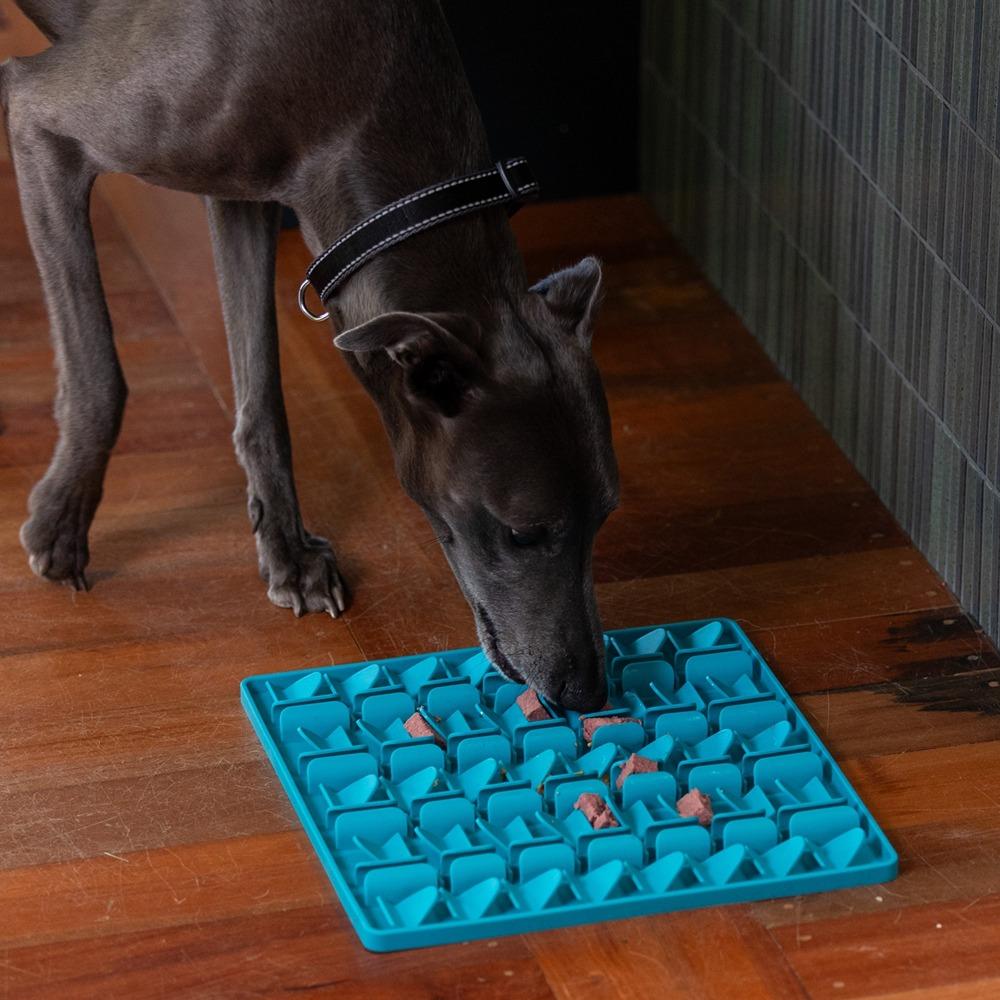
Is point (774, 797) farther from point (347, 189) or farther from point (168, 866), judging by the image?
point (347, 189)

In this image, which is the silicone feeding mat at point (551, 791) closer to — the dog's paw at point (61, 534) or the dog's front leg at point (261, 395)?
the dog's front leg at point (261, 395)

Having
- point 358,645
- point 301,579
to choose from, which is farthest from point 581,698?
point 301,579

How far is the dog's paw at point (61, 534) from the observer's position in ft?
8.96

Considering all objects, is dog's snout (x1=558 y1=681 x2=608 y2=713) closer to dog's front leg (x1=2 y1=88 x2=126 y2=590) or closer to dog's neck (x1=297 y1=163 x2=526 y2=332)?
dog's neck (x1=297 y1=163 x2=526 y2=332)

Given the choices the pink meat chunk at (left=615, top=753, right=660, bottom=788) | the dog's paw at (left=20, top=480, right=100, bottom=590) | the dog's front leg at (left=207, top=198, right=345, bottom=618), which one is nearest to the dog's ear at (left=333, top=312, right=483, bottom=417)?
the pink meat chunk at (left=615, top=753, right=660, bottom=788)

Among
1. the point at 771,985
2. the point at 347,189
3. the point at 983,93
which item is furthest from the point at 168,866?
the point at 983,93

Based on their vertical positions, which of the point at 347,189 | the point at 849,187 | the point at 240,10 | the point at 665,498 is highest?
the point at 240,10

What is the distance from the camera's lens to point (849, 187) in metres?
3.04

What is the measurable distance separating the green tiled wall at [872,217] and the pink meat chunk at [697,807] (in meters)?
0.65

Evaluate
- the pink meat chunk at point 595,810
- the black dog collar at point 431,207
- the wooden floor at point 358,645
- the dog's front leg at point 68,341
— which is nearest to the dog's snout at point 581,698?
the pink meat chunk at point 595,810

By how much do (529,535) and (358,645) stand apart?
495mm

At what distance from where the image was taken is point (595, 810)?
217 cm

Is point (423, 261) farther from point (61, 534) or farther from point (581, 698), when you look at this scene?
point (61, 534)

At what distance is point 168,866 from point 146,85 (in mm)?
1011
